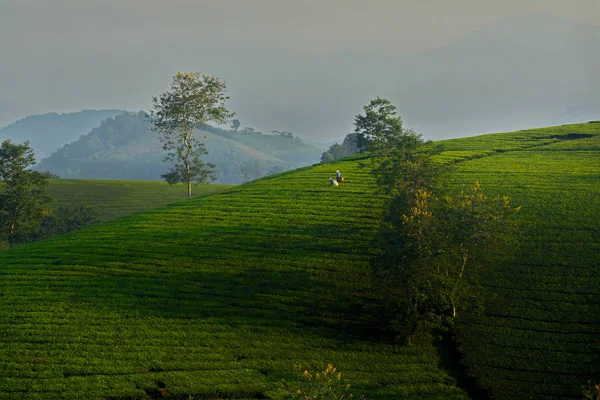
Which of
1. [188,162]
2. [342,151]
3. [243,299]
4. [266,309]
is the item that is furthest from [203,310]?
[342,151]

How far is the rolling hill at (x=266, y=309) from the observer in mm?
23922

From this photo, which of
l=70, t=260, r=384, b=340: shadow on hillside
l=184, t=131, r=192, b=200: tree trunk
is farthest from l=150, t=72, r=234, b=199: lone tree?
l=70, t=260, r=384, b=340: shadow on hillside

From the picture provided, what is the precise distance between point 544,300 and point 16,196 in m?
54.6

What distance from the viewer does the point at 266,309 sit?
99.9 feet

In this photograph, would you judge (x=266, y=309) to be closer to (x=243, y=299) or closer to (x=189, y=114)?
(x=243, y=299)

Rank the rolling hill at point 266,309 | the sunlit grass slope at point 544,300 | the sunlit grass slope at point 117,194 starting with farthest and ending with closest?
the sunlit grass slope at point 117,194
the sunlit grass slope at point 544,300
the rolling hill at point 266,309

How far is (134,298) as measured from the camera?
105 feet

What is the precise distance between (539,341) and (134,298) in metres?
24.2

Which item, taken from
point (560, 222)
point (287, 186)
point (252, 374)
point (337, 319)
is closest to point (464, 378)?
point (337, 319)

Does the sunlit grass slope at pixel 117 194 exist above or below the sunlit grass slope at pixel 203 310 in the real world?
above

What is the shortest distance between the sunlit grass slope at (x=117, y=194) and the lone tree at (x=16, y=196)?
15936 millimetres

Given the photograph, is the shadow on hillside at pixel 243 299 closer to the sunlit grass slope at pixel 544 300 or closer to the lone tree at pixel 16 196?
the sunlit grass slope at pixel 544 300

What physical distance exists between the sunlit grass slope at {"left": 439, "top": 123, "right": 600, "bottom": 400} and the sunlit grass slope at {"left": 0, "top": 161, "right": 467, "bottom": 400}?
3.23 metres

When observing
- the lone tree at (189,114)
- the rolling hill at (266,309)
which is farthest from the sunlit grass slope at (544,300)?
the lone tree at (189,114)
